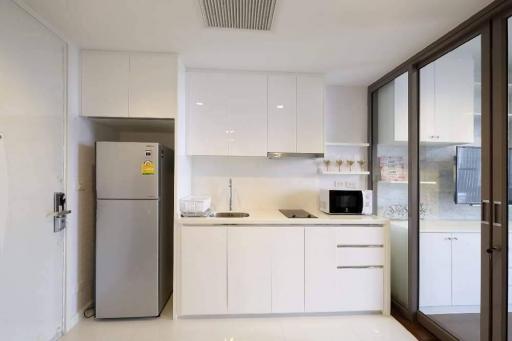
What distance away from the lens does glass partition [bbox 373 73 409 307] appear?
8.60 ft

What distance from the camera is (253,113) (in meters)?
2.77

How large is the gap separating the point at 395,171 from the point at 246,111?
174cm

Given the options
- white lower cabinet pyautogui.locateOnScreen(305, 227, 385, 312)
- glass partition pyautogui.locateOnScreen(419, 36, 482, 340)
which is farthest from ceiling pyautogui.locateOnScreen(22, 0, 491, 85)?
white lower cabinet pyautogui.locateOnScreen(305, 227, 385, 312)

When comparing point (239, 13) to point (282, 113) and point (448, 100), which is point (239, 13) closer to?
point (282, 113)

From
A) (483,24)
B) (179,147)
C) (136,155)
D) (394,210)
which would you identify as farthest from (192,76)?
(394,210)

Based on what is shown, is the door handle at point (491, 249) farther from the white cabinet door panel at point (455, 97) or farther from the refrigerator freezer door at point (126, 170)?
the refrigerator freezer door at point (126, 170)

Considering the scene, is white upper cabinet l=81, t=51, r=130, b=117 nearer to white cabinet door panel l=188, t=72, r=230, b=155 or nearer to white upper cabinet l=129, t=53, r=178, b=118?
white upper cabinet l=129, t=53, r=178, b=118

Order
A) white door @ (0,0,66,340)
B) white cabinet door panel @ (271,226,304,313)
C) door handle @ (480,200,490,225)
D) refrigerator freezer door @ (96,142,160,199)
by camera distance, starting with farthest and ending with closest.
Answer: white cabinet door panel @ (271,226,304,313) < refrigerator freezer door @ (96,142,160,199) < door handle @ (480,200,490,225) < white door @ (0,0,66,340)

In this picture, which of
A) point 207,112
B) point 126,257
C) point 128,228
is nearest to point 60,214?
point 128,228

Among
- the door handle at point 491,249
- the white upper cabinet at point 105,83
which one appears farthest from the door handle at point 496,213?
the white upper cabinet at point 105,83

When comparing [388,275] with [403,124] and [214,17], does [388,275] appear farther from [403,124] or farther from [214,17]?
[214,17]

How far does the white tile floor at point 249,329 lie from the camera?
2.16 metres

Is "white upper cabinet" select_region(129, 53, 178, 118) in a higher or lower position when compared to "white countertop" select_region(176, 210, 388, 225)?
higher

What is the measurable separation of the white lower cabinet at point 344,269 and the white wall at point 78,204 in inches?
80.0
